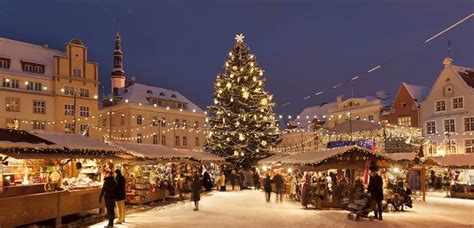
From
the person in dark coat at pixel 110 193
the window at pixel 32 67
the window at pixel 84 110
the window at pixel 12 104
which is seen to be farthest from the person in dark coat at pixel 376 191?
the window at pixel 32 67

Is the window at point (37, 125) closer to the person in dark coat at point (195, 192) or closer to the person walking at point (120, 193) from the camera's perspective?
the person in dark coat at point (195, 192)

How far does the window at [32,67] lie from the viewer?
46344 mm

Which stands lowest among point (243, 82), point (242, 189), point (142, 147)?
point (242, 189)

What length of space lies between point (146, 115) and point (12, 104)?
645 inches

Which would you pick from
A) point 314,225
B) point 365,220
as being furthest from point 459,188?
point 314,225

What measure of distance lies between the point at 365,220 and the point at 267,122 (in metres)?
22.5

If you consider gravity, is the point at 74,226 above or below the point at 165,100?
below

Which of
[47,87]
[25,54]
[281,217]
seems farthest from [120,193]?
[25,54]

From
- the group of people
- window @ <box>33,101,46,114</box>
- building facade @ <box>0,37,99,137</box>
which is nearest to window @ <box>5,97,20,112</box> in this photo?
building facade @ <box>0,37,99,137</box>

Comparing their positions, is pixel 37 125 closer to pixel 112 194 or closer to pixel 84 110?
pixel 84 110

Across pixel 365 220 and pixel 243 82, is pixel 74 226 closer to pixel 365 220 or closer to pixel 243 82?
pixel 365 220

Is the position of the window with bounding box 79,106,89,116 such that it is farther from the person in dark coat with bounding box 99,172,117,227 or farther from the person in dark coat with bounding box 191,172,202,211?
the person in dark coat with bounding box 99,172,117,227

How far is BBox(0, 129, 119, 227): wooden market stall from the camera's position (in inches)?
559

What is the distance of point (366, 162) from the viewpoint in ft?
70.6
